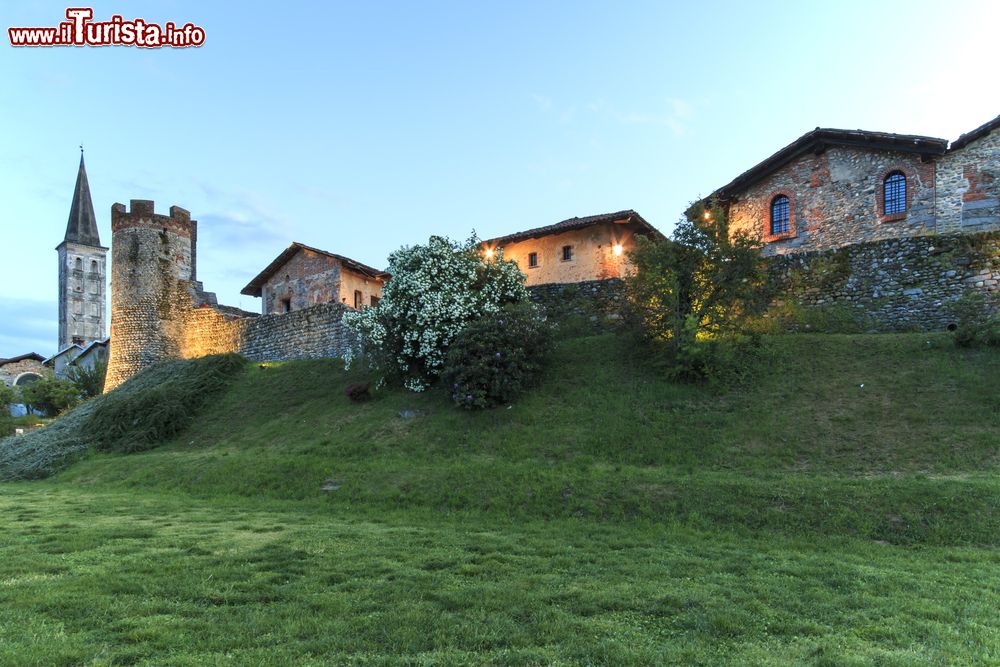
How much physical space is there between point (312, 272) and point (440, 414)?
21.1m

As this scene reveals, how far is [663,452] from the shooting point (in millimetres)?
12398

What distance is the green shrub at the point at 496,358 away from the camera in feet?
52.7

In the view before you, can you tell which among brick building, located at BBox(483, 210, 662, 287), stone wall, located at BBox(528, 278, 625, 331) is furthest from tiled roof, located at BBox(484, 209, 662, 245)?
stone wall, located at BBox(528, 278, 625, 331)

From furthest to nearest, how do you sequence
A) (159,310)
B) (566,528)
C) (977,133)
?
(159,310), (977,133), (566,528)

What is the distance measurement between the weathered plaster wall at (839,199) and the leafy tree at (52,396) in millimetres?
40704

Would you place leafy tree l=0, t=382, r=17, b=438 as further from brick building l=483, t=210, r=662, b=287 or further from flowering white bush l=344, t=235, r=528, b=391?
brick building l=483, t=210, r=662, b=287

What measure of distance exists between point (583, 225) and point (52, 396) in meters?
35.6

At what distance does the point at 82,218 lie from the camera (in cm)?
7894

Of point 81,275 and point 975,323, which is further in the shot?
point 81,275

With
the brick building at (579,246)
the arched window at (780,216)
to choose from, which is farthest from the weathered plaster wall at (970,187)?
the brick building at (579,246)

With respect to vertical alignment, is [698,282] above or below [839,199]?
below

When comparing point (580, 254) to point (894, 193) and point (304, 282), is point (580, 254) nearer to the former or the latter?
point (894, 193)

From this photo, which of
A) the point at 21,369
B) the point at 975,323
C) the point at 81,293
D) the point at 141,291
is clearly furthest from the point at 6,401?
the point at 975,323

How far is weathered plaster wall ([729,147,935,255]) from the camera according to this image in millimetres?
21484
